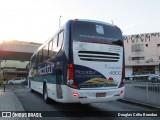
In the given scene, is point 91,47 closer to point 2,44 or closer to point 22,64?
point 2,44

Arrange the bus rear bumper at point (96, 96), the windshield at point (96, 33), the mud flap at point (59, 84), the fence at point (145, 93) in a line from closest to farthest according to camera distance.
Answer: the bus rear bumper at point (96, 96) < the windshield at point (96, 33) < the mud flap at point (59, 84) < the fence at point (145, 93)

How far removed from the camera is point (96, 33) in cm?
938

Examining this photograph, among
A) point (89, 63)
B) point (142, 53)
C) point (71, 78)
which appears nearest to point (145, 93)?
point (89, 63)

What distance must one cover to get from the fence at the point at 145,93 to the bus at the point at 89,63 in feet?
7.71

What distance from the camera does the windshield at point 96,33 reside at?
9084 mm

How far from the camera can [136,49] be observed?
75.6m

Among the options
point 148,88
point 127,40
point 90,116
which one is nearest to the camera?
point 90,116

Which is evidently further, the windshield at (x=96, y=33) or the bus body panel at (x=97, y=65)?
the windshield at (x=96, y=33)

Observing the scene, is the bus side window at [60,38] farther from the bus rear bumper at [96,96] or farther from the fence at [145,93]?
the fence at [145,93]

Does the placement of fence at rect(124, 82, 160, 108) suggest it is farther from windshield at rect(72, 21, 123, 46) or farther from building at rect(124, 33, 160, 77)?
building at rect(124, 33, 160, 77)

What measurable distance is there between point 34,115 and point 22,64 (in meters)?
64.4

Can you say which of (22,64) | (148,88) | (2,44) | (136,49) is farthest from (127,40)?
(148,88)

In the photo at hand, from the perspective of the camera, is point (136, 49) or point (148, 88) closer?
point (148, 88)

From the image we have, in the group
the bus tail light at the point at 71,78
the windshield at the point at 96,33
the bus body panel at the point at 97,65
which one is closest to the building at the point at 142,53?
the windshield at the point at 96,33
